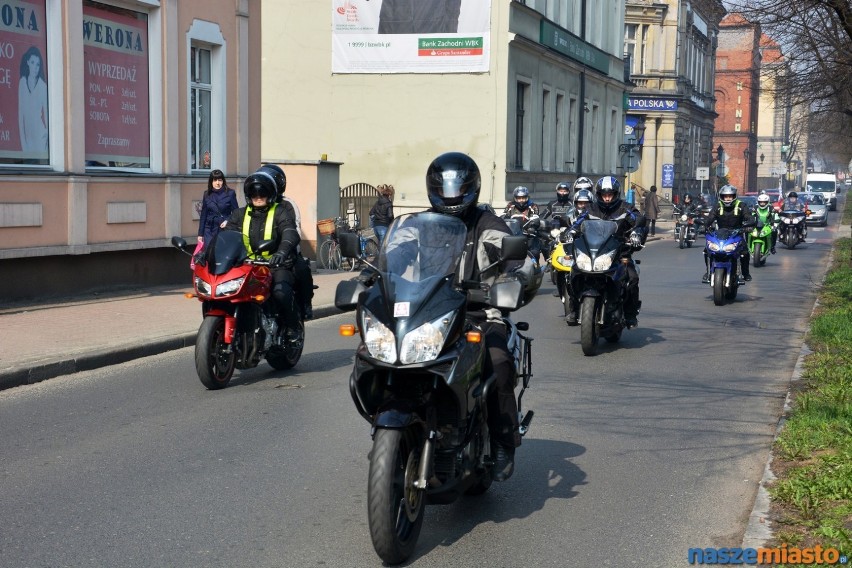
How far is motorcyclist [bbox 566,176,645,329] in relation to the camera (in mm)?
12547

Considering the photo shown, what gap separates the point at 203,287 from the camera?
934 cm

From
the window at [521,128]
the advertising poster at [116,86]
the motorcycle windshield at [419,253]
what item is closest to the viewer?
the motorcycle windshield at [419,253]

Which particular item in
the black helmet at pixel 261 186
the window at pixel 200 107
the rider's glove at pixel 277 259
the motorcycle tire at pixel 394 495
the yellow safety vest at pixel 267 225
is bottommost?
the motorcycle tire at pixel 394 495

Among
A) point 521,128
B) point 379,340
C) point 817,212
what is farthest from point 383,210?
point 817,212

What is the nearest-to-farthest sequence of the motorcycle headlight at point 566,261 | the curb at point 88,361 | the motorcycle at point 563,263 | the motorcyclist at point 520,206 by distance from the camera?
the curb at point 88,361, the motorcycle headlight at point 566,261, the motorcycle at point 563,263, the motorcyclist at point 520,206

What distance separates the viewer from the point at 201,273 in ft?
30.8

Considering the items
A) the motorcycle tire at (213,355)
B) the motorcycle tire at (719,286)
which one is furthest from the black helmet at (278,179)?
the motorcycle tire at (719,286)

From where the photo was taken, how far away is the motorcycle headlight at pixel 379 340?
15.8 ft

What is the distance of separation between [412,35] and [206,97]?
12.6m

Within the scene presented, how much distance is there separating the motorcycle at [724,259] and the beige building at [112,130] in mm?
7933

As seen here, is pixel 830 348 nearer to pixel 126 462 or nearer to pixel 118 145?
pixel 126 462

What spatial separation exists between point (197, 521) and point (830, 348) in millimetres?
7626

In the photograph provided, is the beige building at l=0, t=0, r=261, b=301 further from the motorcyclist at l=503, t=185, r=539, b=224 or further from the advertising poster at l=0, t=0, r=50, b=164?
the motorcyclist at l=503, t=185, r=539, b=224

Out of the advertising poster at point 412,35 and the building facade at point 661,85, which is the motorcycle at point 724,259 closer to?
the advertising poster at point 412,35
